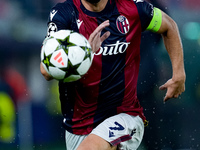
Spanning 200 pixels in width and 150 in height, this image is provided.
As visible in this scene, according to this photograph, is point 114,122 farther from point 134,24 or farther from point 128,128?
point 134,24

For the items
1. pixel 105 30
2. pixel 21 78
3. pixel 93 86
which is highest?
pixel 105 30

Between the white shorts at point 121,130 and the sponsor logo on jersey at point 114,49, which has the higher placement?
the sponsor logo on jersey at point 114,49

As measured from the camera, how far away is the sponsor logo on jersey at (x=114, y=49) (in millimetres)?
3689

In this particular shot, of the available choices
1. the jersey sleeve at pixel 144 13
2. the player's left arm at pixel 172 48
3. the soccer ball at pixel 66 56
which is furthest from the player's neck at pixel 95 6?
the soccer ball at pixel 66 56

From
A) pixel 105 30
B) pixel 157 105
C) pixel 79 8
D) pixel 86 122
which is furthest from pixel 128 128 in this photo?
pixel 157 105

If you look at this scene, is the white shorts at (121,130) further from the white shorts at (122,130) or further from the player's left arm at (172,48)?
the player's left arm at (172,48)

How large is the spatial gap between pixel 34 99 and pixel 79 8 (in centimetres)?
197

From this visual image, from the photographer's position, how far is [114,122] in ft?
11.9

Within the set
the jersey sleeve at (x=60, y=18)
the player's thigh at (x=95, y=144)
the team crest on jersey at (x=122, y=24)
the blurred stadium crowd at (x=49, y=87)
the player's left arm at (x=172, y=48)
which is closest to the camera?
the player's thigh at (x=95, y=144)

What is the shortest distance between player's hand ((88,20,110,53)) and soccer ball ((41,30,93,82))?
393mm

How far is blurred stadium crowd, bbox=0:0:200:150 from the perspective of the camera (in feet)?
17.3

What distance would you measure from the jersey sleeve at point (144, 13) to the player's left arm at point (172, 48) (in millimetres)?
47

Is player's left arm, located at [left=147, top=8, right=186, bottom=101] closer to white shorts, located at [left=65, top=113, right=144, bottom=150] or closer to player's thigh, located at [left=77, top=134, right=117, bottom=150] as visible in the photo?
white shorts, located at [left=65, top=113, right=144, bottom=150]

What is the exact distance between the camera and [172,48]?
13.2 feet
